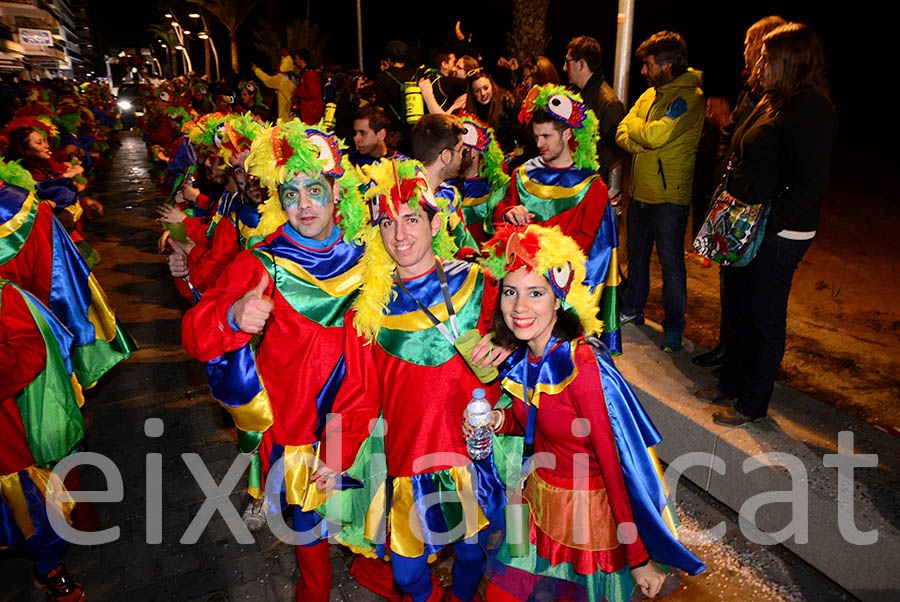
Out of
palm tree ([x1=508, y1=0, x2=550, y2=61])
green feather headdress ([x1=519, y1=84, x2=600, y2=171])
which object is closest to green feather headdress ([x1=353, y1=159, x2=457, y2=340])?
green feather headdress ([x1=519, y1=84, x2=600, y2=171])

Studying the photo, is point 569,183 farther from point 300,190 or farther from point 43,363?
point 43,363

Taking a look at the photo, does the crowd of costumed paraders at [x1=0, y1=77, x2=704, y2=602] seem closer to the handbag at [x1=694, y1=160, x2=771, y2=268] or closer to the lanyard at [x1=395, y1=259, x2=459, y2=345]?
the lanyard at [x1=395, y1=259, x2=459, y2=345]

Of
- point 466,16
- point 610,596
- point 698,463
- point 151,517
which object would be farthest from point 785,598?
point 466,16

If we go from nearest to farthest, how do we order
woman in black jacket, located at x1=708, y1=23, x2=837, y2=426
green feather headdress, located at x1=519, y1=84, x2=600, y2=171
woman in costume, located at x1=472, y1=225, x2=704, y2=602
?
woman in costume, located at x1=472, y1=225, x2=704, y2=602 < woman in black jacket, located at x1=708, y1=23, x2=837, y2=426 < green feather headdress, located at x1=519, y1=84, x2=600, y2=171

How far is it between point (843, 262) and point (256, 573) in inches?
312

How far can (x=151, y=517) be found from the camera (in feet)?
12.3

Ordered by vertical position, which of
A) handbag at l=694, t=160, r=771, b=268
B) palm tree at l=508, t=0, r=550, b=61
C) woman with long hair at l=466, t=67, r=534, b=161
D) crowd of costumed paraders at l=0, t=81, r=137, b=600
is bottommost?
crowd of costumed paraders at l=0, t=81, r=137, b=600

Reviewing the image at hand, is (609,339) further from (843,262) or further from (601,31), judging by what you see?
(601,31)

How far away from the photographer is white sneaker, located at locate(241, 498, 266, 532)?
3.65 m

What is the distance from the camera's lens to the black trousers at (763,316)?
3.57 meters

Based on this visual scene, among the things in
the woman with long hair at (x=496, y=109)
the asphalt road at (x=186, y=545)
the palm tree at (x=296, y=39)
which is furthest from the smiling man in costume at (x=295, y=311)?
the palm tree at (x=296, y=39)

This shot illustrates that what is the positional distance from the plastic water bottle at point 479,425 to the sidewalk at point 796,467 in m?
1.87

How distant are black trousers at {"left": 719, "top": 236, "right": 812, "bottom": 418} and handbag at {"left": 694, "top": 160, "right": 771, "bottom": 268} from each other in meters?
0.10

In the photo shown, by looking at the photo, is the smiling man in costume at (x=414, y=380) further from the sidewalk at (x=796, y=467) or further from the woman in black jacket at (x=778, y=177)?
the woman in black jacket at (x=778, y=177)
